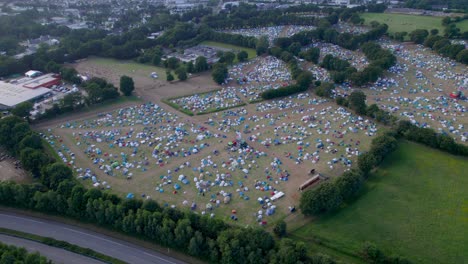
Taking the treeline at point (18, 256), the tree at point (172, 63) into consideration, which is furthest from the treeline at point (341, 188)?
the tree at point (172, 63)

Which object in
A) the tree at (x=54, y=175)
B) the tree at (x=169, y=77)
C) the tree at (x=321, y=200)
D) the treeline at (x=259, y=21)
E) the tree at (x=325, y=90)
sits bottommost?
the tree at (x=321, y=200)

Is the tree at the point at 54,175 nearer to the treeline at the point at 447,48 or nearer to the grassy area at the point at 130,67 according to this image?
the grassy area at the point at 130,67

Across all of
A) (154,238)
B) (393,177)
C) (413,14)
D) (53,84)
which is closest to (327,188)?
(393,177)

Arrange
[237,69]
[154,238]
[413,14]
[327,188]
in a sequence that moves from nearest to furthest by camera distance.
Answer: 1. [154,238]
2. [327,188]
3. [237,69]
4. [413,14]

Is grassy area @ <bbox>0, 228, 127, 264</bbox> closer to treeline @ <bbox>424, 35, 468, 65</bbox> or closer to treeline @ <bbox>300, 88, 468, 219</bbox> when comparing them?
treeline @ <bbox>300, 88, 468, 219</bbox>

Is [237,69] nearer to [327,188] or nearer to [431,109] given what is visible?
[431,109]

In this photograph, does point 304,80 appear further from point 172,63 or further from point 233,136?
point 172,63

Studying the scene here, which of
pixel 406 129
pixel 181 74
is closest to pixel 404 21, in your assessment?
pixel 406 129
